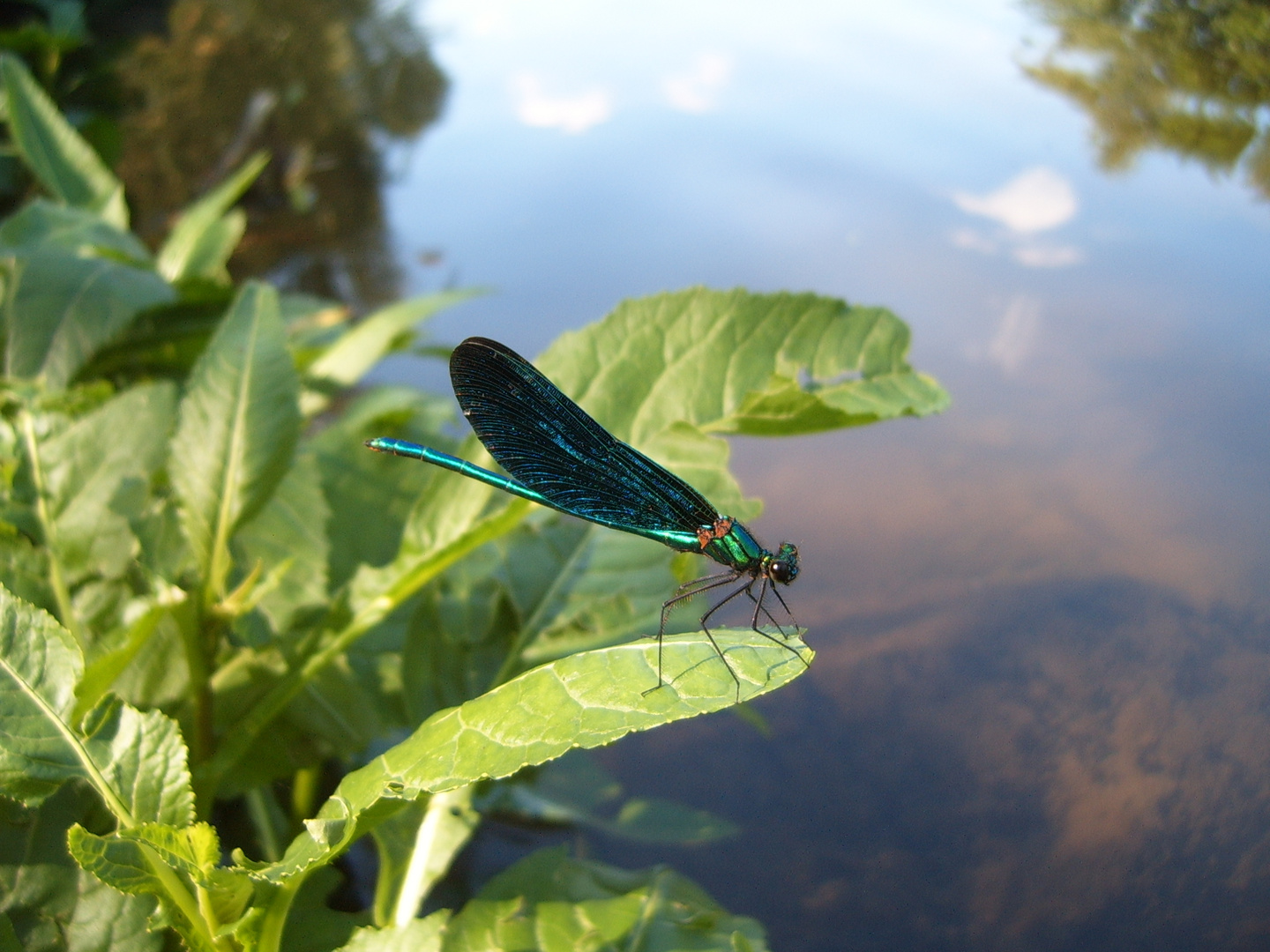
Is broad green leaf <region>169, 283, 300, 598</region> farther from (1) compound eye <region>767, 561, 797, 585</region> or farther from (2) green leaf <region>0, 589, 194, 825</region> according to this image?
(1) compound eye <region>767, 561, 797, 585</region>

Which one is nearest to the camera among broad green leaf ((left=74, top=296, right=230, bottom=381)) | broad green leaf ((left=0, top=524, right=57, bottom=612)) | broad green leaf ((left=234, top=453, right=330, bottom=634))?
broad green leaf ((left=0, top=524, right=57, bottom=612))

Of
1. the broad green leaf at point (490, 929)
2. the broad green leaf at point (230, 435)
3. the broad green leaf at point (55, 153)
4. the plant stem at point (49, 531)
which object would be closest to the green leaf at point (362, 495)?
the broad green leaf at point (230, 435)

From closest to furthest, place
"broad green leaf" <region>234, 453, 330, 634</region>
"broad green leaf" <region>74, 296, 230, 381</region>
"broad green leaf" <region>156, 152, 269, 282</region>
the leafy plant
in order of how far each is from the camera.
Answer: the leafy plant < "broad green leaf" <region>234, 453, 330, 634</region> < "broad green leaf" <region>74, 296, 230, 381</region> < "broad green leaf" <region>156, 152, 269, 282</region>

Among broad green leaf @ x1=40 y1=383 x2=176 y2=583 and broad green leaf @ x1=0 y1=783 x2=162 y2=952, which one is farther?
broad green leaf @ x1=40 y1=383 x2=176 y2=583

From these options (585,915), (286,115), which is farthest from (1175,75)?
(286,115)

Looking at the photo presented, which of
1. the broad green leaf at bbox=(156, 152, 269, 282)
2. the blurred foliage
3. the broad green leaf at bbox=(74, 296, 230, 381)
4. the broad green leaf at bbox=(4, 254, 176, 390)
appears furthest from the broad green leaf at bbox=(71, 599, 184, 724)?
the blurred foliage

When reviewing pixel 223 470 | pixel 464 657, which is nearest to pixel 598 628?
pixel 464 657
